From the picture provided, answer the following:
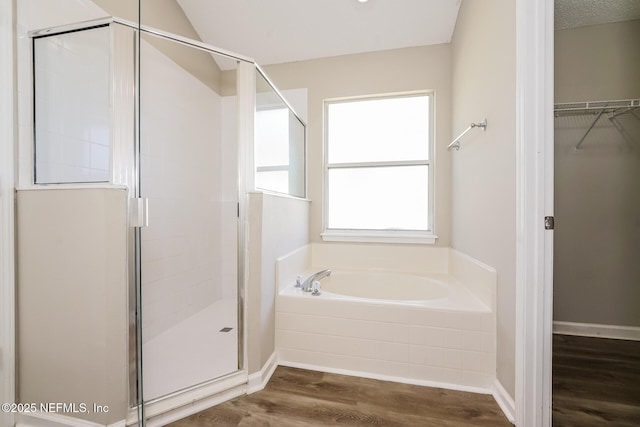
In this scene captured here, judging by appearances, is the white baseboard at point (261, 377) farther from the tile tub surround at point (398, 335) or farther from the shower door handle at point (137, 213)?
the shower door handle at point (137, 213)

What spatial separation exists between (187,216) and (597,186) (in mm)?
3142

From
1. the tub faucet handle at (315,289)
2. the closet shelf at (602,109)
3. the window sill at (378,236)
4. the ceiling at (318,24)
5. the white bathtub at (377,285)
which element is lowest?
the white bathtub at (377,285)

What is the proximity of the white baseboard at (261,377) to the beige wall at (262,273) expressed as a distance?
26mm

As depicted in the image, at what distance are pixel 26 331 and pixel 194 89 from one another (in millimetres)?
1775

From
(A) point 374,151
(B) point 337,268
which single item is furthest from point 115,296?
(A) point 374,151

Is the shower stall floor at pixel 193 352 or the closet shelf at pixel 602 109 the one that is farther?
the closet shelf at pixel 602 109

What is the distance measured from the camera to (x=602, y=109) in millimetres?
1941

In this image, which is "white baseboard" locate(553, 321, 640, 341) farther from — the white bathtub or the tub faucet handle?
the tub faucet handle

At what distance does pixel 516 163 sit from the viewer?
1188mm

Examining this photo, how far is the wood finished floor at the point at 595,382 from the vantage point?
1.22 m

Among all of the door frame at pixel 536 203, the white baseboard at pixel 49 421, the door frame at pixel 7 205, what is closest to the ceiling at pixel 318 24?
the door frame at pixel 536 203

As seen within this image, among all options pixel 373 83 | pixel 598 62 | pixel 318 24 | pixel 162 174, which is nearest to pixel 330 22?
pixel 318 24

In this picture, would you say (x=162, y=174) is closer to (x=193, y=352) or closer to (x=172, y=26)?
(x=193, y=352)

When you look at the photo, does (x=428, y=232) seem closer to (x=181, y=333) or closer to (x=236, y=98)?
(x=236, y=98)
